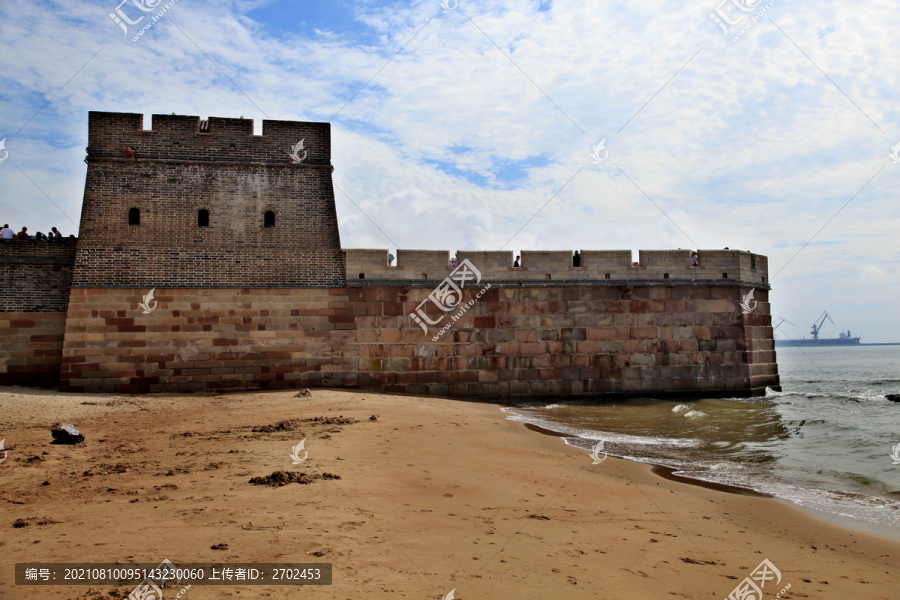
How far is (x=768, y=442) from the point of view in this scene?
10227 millimetres

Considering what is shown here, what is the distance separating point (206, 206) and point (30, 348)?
16.2ft

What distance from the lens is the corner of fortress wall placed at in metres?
13.3

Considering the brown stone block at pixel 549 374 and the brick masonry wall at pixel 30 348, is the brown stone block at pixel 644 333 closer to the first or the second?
the brown stone block at pixel 549 374

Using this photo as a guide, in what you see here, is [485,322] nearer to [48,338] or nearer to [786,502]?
[786,502]

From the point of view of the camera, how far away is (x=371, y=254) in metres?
14.4

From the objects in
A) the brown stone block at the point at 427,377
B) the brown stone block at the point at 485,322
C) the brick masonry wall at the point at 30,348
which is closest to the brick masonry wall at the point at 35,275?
the brick masonry wall at the point at 30,348

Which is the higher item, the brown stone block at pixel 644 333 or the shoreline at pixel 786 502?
the brown stone block at pixel 644 333

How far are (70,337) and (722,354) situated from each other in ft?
50.6

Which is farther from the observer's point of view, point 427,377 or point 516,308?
point 516,308

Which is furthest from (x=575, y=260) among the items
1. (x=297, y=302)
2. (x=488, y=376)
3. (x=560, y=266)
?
(x=297, y=302)

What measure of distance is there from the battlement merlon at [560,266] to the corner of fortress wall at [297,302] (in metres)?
0.04

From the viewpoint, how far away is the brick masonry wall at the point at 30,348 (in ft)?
43.6

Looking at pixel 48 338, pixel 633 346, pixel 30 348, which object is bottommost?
pixel 633 346

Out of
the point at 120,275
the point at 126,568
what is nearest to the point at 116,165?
the point at 120,275
